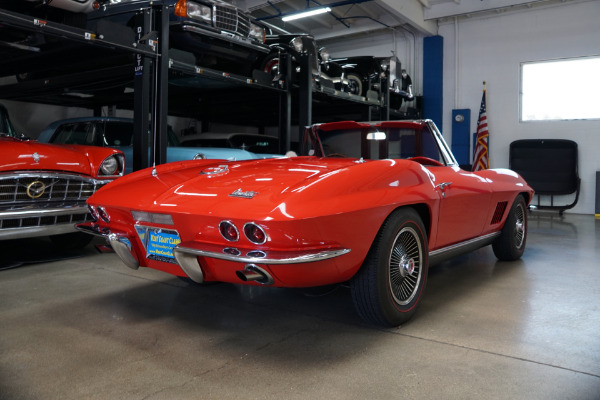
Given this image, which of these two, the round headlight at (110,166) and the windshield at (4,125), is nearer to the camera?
the round headlight at (110,166)

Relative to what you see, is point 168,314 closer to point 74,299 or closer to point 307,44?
point 74,299

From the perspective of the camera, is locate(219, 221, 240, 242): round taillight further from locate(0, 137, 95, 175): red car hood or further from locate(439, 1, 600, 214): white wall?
locate(439, 1, 600, 214): white wall

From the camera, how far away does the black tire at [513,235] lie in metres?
3.89

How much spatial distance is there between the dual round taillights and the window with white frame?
409 inches

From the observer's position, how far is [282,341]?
2.21 metres

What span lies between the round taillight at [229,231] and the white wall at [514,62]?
995cm

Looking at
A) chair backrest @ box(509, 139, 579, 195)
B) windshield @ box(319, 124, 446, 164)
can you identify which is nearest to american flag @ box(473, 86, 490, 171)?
chair backrest @ box(509, 139, 579, 195)

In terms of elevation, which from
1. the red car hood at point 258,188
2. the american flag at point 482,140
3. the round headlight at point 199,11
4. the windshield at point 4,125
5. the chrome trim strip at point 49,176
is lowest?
the red car hood at point 258,188

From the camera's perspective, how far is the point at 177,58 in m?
4.71

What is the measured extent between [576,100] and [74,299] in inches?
423

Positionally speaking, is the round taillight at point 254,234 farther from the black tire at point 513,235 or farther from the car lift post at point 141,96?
the car lift post at point 141,96

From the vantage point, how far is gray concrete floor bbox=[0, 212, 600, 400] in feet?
5.74

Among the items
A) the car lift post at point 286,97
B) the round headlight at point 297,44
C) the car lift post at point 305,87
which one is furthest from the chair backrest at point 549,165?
the round headlight at point 297,44

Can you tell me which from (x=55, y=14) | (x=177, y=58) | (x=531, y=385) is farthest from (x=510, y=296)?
(x=55, y=14)
